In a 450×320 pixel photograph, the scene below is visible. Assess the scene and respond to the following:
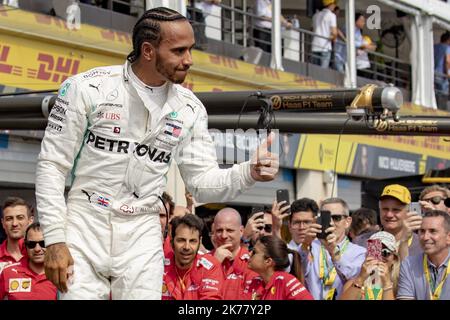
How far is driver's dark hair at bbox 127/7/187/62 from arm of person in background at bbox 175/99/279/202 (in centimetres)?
45

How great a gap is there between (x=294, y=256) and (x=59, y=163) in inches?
159

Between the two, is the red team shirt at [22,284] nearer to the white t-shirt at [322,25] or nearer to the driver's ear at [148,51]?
the driver's ear at [148,51]

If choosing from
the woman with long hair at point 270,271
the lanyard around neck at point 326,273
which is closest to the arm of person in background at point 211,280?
the woman with long hair at point 270,271

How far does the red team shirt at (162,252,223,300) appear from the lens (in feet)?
28.2

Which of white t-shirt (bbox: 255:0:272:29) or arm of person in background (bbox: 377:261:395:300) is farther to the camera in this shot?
white t-shirt (bbox: 255:0:272:29)

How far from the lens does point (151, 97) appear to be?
5629 mm

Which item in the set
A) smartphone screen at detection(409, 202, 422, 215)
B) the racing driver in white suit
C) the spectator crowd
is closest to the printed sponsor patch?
the racing driver in white suit

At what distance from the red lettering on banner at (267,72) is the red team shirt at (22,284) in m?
11.4

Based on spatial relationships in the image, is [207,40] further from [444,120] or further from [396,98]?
[396,98]

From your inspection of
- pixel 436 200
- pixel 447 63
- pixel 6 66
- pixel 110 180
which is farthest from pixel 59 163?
pixel 447 63

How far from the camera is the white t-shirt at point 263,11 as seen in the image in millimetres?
21422

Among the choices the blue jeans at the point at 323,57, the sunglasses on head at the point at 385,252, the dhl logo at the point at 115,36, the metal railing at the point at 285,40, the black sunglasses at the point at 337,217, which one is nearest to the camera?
the sunglasses on head at the point at 385,252

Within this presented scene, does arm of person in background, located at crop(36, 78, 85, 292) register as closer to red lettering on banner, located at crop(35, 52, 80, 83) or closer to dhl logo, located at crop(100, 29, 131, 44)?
red lettering on banner, located at crop(35, 52, 80, 83)
